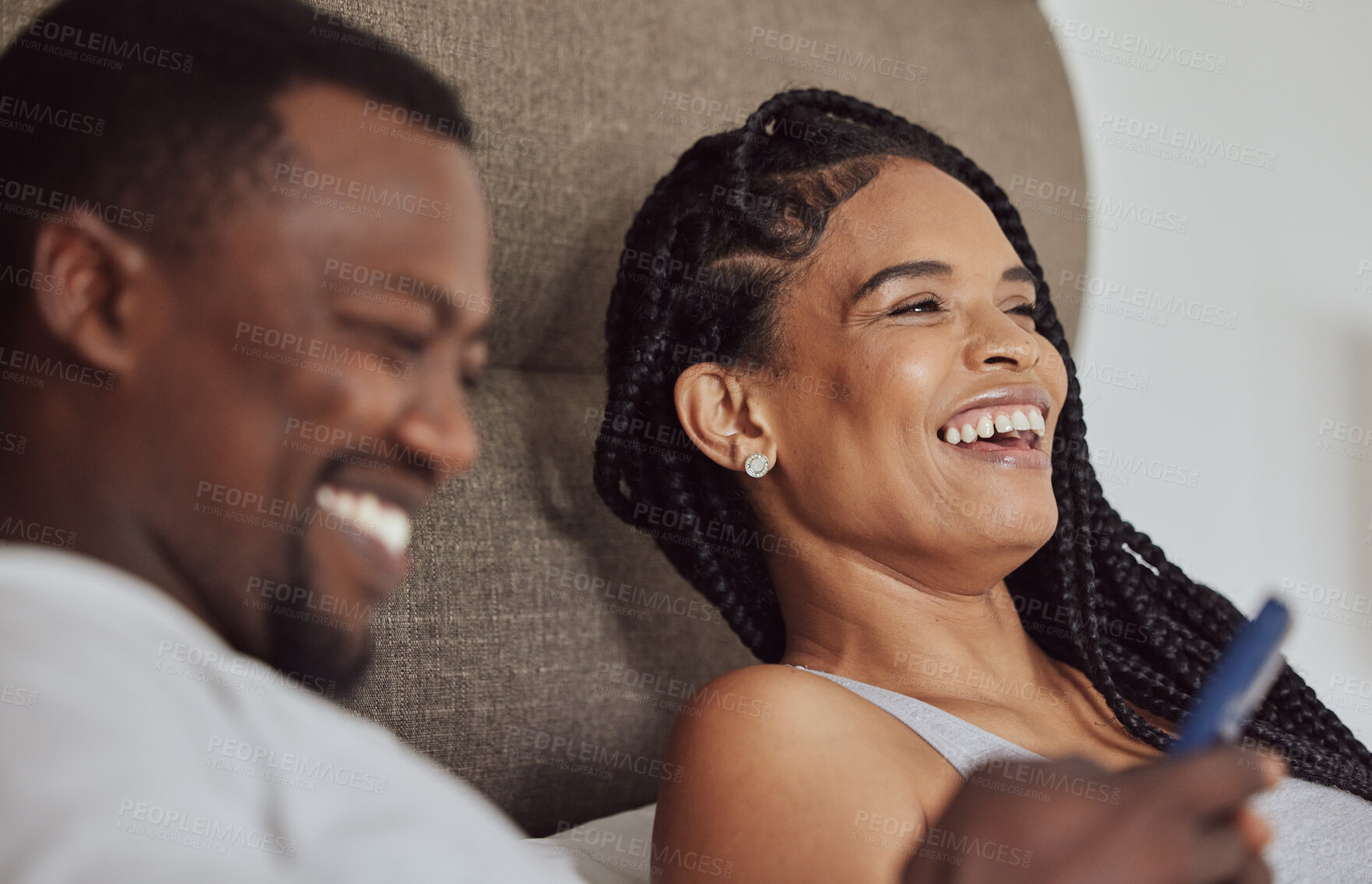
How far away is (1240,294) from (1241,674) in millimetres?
1119

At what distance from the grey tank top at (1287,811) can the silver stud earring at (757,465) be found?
177 mm

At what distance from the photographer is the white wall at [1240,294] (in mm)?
1384

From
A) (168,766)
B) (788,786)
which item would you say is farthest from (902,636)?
(168,766)

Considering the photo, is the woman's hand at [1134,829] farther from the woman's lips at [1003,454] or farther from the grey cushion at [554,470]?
the grey cushion at [554,470]

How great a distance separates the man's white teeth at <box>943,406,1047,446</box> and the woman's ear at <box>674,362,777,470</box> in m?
0.17

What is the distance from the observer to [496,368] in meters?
0.98

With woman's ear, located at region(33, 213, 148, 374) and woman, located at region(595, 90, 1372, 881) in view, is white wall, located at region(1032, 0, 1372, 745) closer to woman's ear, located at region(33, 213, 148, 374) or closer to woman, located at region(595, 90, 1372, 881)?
woman, located at region(595, 90, 1372, 881)

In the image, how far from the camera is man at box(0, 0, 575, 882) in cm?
36

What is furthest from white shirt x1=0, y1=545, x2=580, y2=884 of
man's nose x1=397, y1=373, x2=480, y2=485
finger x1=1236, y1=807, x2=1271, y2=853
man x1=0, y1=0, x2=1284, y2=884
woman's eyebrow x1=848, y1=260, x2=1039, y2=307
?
woman's eyebrow x1=848, y1=260, x2=1039, y2=307

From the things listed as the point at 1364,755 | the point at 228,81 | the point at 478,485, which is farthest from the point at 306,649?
the point at 1364,755

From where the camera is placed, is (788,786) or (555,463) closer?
(788,786)

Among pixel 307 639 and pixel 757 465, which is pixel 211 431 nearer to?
pixel 307 639

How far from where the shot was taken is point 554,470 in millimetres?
976

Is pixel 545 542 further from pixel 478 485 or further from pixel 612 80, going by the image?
pixel 612 80
